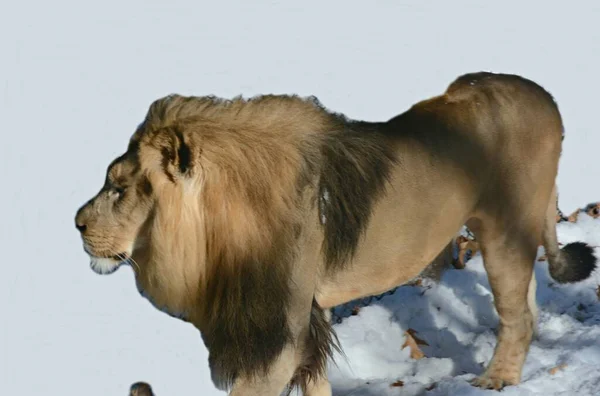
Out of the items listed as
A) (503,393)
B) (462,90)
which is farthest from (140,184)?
(503,393)

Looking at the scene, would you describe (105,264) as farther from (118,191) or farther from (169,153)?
(169,153)

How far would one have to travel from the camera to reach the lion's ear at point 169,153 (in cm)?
409

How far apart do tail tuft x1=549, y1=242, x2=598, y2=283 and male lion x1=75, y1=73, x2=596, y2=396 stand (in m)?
1.20

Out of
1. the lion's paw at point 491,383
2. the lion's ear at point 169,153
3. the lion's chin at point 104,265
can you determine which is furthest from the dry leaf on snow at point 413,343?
the lion's ear at point 169,153

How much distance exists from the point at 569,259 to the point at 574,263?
4 cm

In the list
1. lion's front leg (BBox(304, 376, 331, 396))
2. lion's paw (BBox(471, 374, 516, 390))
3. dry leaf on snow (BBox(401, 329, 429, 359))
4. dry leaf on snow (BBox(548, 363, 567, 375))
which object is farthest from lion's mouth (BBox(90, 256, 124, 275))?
dry leaf on snow (BBox(548, 363, 567, 375))

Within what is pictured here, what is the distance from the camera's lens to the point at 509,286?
5445 millimetres

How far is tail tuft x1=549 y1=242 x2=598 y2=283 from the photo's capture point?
6.04 m

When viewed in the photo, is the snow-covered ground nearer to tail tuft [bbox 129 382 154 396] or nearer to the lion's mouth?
tail tuft [bbox 129 382 154 396]

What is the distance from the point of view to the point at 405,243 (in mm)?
4840

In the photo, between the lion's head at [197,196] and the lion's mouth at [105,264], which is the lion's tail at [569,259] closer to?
the lion's head at [197,196]

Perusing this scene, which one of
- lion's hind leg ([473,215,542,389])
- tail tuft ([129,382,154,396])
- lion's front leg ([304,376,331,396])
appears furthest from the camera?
lion's hind leg ([473,215,542,389])

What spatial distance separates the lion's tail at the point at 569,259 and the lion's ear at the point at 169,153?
8.93ft

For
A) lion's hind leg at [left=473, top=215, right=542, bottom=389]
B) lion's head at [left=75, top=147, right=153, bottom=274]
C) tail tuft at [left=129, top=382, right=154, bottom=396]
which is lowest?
tail tuft at [left=129, top=382, right=154, bottom=396]
